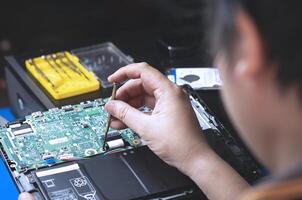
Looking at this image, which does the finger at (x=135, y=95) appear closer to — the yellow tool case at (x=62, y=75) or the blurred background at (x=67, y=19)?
the yellow tool case at (x=62, y=75)

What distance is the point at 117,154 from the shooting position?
3.40 feet

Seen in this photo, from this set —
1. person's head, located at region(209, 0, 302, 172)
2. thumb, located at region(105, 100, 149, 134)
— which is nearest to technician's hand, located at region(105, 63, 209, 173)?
thumb, located at region(105, 100, 149, 134)

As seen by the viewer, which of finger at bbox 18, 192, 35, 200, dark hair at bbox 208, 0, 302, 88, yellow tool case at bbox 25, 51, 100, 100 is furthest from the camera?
yellow tool case at bbox 25, 51, 100, 100

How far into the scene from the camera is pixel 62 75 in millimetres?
1313

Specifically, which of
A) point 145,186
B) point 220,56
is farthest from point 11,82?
point 220,56

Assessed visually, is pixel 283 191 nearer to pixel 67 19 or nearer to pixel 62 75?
pixel 62 75

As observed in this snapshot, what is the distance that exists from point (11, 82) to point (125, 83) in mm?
398

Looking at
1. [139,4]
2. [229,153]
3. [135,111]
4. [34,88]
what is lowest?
[229,153]

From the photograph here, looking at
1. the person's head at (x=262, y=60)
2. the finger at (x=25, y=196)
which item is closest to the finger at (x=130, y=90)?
the finger at (x=25, y=196)

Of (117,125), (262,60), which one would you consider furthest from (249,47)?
(117,125)

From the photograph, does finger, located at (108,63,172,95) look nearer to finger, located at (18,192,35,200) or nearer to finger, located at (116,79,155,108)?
finger, located at (116,79,155,108)

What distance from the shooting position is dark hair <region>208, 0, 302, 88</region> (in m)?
0.55

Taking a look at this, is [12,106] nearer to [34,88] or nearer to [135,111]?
[34,88]

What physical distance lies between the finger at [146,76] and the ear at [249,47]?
1.54 feet
